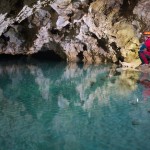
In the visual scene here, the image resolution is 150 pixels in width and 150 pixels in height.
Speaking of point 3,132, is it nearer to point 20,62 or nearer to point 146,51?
point 146,51

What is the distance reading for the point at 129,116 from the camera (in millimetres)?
11273

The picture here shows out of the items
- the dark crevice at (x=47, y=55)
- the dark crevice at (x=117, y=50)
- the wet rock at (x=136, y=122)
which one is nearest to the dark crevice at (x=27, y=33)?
the dark crevice at (x=47, y=55)

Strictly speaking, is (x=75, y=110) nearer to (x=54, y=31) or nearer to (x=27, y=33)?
(x=54, y=31)

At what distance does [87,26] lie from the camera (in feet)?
81.1

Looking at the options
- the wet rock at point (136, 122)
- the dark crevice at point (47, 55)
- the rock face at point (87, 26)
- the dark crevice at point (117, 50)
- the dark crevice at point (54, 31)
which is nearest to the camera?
the wet rock at point (136, 122)

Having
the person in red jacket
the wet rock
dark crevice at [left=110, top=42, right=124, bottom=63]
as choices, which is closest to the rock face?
dark crevice at [left=110, top=42, right=124, bottom=63]

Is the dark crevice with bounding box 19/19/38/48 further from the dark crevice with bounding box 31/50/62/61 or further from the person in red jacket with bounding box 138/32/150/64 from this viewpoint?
the person in red jacket with bounding box 138/32/150/64

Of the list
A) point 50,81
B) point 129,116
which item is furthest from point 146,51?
point 129,116

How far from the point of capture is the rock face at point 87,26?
23.8 meters

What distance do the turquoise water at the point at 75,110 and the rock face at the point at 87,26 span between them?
3919mm

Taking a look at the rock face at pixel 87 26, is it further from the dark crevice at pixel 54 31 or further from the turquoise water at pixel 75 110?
the turquoise water at pixel 75 110

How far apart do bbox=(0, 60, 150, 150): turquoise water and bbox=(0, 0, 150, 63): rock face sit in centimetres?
392

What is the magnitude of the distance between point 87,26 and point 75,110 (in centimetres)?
1353

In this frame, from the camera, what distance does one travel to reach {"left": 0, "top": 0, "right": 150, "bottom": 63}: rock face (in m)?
23.8
